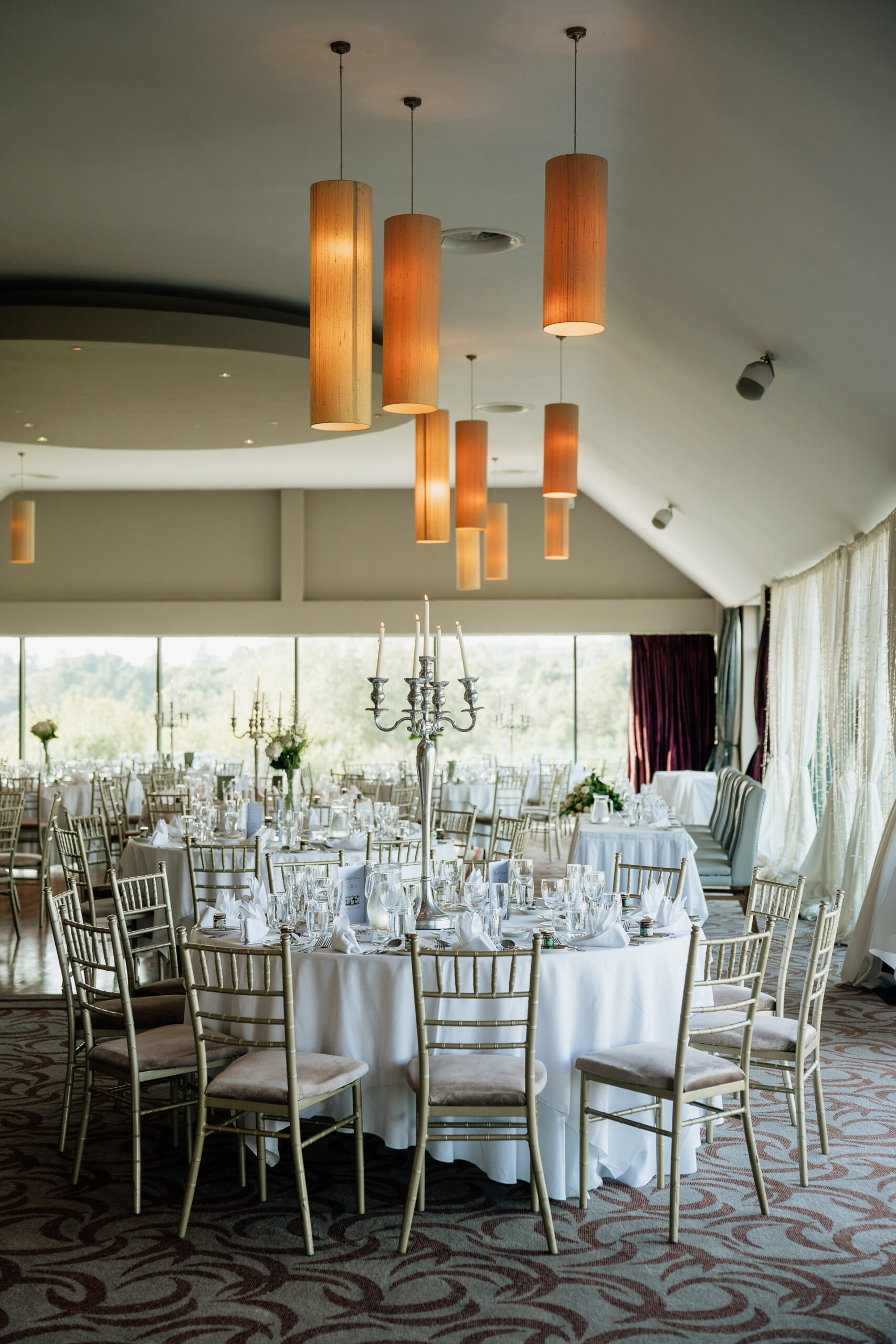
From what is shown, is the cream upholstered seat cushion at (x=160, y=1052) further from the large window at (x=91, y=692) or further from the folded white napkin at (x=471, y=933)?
the large window at (x=91, y=692)

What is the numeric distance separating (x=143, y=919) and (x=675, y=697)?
10.8 metres

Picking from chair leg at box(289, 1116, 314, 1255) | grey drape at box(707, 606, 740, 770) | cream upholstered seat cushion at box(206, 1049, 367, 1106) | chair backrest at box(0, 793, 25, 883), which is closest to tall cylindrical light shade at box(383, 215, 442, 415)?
cream upholstered seat cushion at box(206, 1049, 367, 1106)

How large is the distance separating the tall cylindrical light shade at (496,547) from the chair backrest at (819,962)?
716cm

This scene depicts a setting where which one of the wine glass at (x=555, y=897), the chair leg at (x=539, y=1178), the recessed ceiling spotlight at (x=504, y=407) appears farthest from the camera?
the recessed ceiling spotlight at (x=504, y=407)

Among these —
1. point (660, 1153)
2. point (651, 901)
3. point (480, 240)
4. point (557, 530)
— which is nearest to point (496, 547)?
point (557, 530)

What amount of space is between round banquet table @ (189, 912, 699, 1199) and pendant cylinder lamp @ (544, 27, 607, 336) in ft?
7.78

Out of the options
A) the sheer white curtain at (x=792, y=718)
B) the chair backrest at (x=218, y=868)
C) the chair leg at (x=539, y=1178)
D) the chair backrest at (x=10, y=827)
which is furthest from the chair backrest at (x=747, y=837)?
the chair leg at (x=539, y=1178)

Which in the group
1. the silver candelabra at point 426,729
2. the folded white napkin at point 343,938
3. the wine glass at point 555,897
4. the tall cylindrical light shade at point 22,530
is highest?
the tall cylindrical light shade at point 22,530

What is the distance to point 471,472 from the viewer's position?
28.4ft

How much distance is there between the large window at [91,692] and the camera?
17.6 m

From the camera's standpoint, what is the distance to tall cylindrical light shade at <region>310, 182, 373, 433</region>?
4.35 m

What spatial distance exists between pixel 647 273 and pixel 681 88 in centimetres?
207

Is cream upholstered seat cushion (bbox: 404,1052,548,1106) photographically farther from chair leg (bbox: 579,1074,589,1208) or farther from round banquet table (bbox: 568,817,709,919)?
round banquet table (bbox: 568,817,709,919)

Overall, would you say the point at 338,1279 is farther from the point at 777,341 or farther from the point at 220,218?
the point at 220,218
